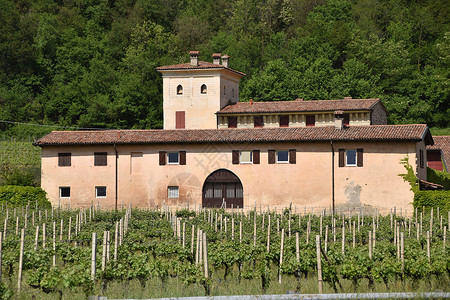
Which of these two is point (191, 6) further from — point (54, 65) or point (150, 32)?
point (54, 65)

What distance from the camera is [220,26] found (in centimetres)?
10356

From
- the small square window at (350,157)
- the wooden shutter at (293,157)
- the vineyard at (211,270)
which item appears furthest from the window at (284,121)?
the vineyard at (211,270)

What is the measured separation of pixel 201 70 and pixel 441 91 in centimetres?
2818

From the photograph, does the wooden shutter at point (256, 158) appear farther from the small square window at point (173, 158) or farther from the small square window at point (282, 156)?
the small square window at point (173, 158)

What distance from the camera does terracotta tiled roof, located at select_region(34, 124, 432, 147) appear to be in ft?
153

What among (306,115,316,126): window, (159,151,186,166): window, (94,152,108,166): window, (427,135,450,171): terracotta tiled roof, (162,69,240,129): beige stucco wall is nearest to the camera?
(159,151,186,166): window

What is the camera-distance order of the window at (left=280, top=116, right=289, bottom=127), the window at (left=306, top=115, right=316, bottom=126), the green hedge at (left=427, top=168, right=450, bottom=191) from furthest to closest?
the window at (left=280, top=116, right=289, bottom=127)
the window at (left=306, top=115, right=316, bottom=126)
the green hedge at (left=427, top=168, right=450, bottom=191)

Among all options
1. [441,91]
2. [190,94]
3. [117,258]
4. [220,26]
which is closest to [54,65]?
[220,26]

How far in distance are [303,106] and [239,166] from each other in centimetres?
1145

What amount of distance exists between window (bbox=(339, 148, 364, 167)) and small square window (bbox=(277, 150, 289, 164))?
139 inches

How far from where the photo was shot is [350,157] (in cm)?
4719

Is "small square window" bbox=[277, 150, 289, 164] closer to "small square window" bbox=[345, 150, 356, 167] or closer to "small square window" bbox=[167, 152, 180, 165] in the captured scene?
"small square window" bbox=[345, 150, 356, 167]

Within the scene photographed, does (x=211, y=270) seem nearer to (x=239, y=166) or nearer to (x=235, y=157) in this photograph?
(x=239, y=166)

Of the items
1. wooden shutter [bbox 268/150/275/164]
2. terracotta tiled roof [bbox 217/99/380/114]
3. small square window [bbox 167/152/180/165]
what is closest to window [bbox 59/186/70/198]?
small square window [bbox 167/152/180/165]
